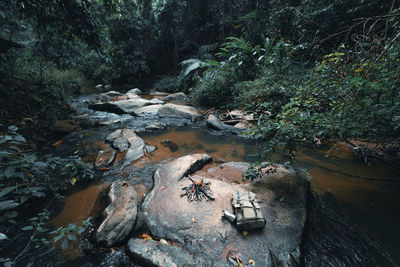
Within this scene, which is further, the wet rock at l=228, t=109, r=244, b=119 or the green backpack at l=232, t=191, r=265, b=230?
the wet rock at l=228, t=109, r=244, b=119

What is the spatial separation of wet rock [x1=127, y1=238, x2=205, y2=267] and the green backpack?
1.61 ft

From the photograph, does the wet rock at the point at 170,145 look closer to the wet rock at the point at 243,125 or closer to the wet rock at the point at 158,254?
the wet rock at the point at 243,125

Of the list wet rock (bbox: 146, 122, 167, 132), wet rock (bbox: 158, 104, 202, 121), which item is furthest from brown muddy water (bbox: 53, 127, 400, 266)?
wet rock (bbox: 158, 104, 202, 121)

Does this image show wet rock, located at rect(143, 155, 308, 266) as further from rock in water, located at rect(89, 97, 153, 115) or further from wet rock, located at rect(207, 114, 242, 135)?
rock in water, located at rect(89, 97, 153, 115)

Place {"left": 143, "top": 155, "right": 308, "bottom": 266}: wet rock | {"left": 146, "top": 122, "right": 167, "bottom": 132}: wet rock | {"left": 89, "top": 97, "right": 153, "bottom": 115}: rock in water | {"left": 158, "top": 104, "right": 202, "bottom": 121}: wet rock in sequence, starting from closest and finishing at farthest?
{"left": 143, "top": 155, "right": 308, "bottom": 266}: wet rock → {"left": 146, "top": 122, "right": 167, "bottom": 132}: wet rock → {"left": 158, "top": 104, "right": 202, "bottom": 121}: wet rock → {"left": 89, "top": 97, "right": 153, "bottom": 115}: rock in water

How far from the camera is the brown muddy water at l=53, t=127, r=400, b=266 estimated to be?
1.43 meters

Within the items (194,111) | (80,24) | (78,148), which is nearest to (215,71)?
(194,111)

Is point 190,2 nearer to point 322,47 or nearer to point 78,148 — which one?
point 322,47

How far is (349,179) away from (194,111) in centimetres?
458

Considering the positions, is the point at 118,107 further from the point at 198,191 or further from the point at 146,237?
the point at 146,237

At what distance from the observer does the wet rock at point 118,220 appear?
1.46 meters

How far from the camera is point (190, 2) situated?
1220cm

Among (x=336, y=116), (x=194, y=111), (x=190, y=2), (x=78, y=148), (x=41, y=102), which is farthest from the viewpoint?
(x=190, y=2)

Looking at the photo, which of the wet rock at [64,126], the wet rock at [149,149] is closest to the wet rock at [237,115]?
the wet rock at [149,149]
